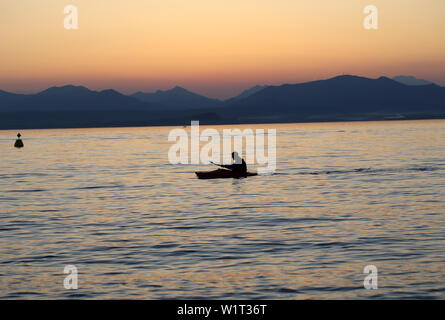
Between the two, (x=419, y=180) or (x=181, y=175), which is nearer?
(x=419, y=180)

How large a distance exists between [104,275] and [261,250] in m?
5.11

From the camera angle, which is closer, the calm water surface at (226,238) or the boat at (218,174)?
the calm water surface at (226,238)

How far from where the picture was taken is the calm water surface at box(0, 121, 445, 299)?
1470 cm

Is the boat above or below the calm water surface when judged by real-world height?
above

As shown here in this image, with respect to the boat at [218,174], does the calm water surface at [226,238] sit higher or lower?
lower

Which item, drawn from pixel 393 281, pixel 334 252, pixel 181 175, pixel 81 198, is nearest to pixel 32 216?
pixel 81 198

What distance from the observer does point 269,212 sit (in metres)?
27.5

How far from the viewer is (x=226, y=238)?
69.1 ft

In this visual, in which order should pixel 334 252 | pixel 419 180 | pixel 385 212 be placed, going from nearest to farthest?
1. pixel 334 252
2. pixel 385 212
3. pixel 419 180

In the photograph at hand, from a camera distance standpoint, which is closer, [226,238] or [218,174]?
[226,238]

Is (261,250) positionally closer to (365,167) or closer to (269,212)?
(269,212)

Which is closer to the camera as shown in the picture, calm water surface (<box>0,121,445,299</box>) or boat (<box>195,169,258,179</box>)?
calm water surface (<box>0,121,445,299</box>)

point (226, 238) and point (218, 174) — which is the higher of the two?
point (218, 174)

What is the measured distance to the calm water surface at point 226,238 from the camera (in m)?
14.7
